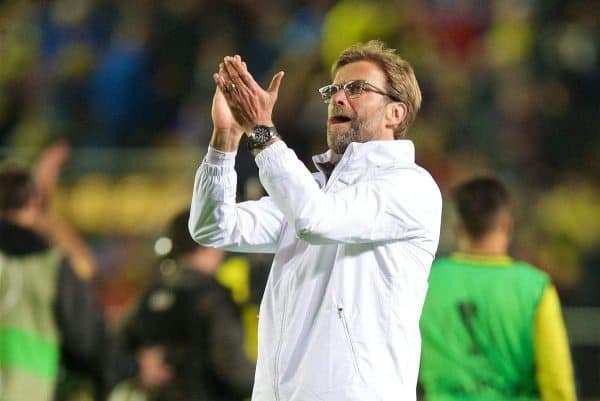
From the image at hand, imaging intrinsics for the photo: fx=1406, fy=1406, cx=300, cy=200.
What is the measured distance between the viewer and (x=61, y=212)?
32.9 feet

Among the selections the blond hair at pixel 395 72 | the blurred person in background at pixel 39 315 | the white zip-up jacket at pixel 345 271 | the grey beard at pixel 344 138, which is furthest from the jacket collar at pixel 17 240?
the grey beard at pixel 344 138

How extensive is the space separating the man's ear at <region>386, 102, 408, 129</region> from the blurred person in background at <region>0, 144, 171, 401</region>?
2453 mm

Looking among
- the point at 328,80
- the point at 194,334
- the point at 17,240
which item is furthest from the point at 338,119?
the point at 328,80

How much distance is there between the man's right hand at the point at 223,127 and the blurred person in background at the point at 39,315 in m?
2.29

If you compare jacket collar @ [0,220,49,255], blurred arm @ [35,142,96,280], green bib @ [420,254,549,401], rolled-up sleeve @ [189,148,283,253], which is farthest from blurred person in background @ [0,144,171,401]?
rolled-up sleeve @ [189,148,283,253]

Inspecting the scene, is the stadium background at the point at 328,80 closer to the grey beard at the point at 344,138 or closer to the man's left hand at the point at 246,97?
the grey beard at the point at 344,138

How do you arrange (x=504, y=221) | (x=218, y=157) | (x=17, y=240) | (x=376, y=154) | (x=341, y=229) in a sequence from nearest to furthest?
(x=341, y=229), (x=376, y=154), (x=218, y=157), (x=504, y=221), (x=17, y=240)

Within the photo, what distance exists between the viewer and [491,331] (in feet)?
18.6

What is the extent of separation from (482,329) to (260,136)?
6.38ft

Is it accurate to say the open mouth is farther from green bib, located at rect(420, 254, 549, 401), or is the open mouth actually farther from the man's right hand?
green bib, located at rect(420, 254, 549, 401)

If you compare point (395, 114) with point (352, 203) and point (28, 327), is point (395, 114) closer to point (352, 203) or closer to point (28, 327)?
point (352, 203)

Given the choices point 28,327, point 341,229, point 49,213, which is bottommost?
point 28,327

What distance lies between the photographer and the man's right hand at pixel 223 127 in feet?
14.4

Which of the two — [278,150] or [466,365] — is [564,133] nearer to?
[466,365]
